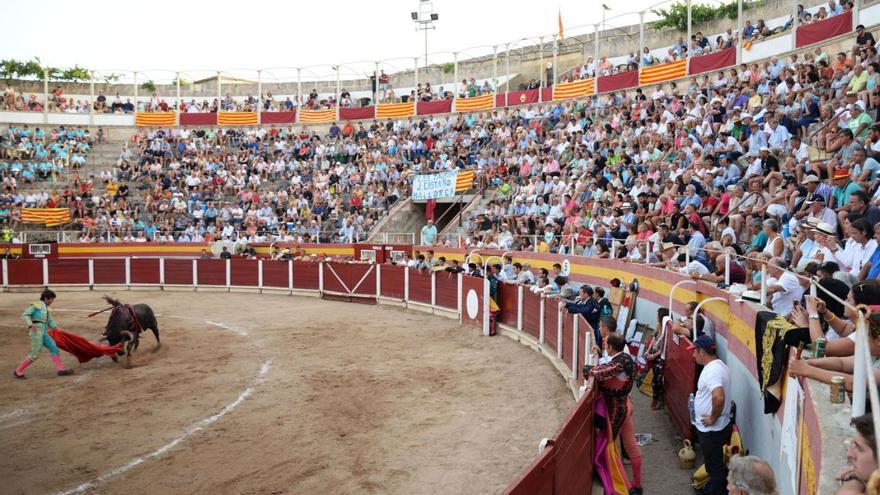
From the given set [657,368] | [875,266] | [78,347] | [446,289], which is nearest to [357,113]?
[446,289]

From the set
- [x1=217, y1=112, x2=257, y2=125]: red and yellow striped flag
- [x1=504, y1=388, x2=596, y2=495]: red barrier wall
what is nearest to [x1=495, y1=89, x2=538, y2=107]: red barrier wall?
[x1=217, y1=112, x2=257, y2=125]: red and yellow striped flag

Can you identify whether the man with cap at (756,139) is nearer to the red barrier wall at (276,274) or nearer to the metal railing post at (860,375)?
the metal railing post at (860,375)

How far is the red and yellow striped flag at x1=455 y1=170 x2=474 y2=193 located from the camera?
24578mm

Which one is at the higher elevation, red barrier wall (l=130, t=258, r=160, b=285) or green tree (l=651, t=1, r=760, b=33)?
green tree (l=651, t=1, r=760, b=33)

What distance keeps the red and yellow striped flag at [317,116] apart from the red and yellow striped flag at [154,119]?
6.73 m

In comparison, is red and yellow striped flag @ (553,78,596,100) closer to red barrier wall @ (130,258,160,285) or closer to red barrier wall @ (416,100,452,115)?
red barrier wall @ (416,100,452,115)

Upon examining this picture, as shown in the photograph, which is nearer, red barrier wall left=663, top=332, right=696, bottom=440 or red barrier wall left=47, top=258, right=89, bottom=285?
red barrier wall left=663, top=332, right=696, bottom=440

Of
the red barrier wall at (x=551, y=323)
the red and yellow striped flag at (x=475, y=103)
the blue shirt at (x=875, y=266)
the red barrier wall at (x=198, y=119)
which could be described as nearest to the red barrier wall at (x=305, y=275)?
the red and yellow striped flag at (x=475, y=103)

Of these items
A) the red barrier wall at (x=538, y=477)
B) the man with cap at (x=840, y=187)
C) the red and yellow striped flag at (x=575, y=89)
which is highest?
the red and yellow striped flag at (x=575, y=89)

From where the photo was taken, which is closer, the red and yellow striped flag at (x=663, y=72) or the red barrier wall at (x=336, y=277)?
the red barrier wall at (x=336, y=277)

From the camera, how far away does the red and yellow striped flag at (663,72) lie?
22.3 metres

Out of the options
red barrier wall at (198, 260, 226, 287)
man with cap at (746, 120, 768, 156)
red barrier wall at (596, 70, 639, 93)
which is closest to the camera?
man with cap at (746, 120, 768, 156)

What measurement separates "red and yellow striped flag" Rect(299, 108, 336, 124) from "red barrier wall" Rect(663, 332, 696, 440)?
2877 centimetres

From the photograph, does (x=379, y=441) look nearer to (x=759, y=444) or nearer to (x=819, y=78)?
(x=759, y=444)
